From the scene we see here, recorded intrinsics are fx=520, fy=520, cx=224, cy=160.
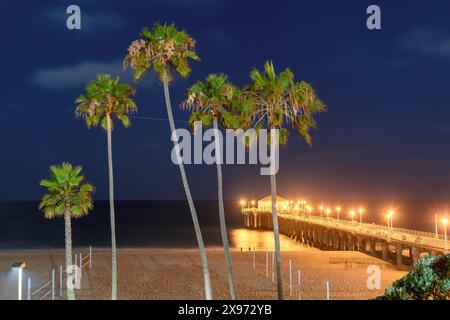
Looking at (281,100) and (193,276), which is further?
(193,276)

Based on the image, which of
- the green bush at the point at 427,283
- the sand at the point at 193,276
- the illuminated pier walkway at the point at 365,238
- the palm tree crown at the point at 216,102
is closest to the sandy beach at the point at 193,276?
the sand at the point at 193,276

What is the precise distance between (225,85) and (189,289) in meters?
13.8

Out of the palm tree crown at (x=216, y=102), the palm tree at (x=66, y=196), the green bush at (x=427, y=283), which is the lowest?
the green bush at (x=427, y=283)

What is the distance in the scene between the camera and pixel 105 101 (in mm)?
23469

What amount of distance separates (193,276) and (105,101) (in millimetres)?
16141

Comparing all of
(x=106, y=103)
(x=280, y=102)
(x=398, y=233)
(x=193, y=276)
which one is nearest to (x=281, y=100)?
(x=280, y=102)

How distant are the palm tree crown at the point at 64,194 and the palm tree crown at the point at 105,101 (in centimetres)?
248

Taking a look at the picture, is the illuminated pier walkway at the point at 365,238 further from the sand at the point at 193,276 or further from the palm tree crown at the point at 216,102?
the palm tree crown at the point at 216,102

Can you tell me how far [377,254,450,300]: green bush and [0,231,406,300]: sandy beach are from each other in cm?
1681

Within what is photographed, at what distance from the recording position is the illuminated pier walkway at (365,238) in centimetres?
4367

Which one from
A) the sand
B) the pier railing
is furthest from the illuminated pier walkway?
the sand

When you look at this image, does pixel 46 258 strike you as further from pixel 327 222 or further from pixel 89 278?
pixel 327 222

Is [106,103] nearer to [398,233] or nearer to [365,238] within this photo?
[398,233]

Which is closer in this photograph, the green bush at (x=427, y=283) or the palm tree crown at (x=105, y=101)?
the green bush at (x=427, y=283)
